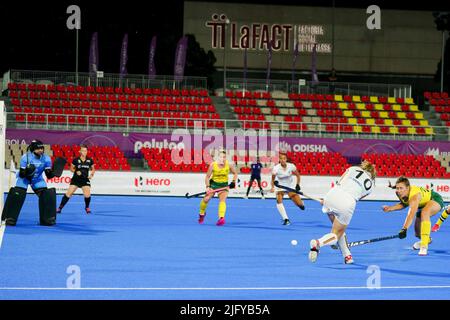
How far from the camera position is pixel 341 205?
12.9m

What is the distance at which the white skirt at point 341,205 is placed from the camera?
12914 millimetres

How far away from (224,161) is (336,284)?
978 centimetres

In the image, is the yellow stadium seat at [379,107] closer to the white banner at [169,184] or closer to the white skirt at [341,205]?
the white banner at [169,184]

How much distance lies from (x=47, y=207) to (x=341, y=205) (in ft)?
29.3

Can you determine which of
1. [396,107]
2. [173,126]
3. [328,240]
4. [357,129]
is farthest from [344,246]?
[396,107]

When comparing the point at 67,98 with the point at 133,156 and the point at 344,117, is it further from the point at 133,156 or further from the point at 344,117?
the point at 344,117

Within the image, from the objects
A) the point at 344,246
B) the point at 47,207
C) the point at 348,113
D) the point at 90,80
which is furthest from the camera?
the point at 348,113

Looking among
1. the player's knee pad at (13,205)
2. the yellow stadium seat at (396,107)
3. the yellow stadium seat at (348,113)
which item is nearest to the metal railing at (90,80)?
the yellow stadium seat at (348,113)

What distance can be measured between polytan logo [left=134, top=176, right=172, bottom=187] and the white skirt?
21.0 m

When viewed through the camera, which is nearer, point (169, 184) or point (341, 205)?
point (341, 205)

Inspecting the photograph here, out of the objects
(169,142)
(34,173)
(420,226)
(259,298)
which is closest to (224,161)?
(34,173)

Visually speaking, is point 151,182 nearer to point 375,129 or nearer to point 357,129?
point 357,129

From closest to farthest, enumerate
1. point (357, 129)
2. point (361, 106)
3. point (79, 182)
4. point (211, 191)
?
point (211, 191) < point (79, 182) < point (357, 129) < point (361, 106)

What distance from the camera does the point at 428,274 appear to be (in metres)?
12.5
